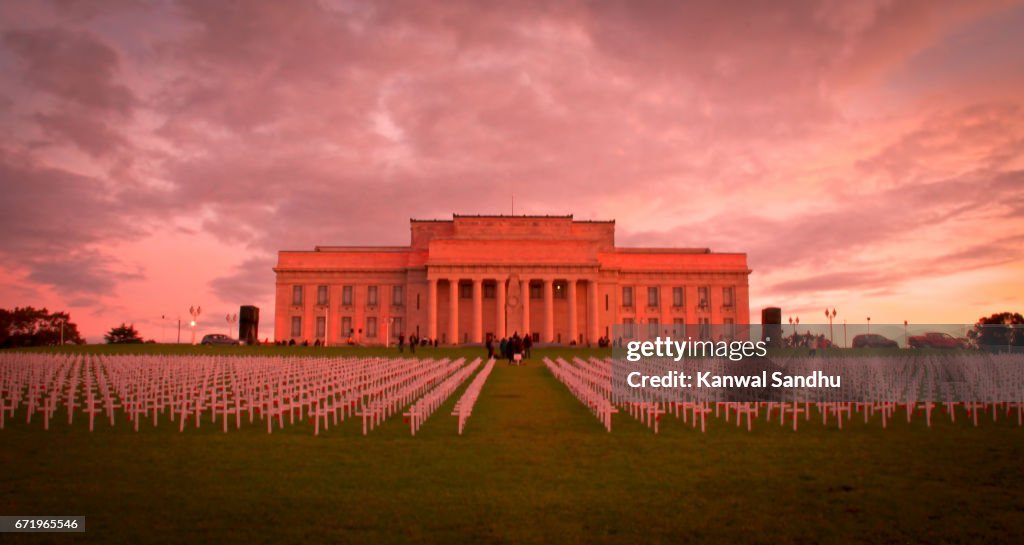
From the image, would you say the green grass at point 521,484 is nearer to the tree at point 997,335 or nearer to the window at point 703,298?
the tree at point 997,335

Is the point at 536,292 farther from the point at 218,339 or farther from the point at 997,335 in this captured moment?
the point at 997,335

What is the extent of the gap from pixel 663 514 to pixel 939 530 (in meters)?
2.84

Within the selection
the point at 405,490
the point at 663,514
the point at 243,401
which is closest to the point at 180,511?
the point at 405,490

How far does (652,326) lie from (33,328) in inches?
2308

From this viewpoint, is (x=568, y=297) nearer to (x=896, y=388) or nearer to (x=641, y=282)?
(x=641, y=282)

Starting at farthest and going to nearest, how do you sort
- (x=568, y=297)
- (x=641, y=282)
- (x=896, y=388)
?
(x=641, y=282) → (x=568, y=297) → (x=896, y=388)

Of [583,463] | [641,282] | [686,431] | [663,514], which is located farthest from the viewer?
[641,282]

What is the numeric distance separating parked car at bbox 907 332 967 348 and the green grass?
90.4 feet

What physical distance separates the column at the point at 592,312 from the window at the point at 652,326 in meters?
6.37

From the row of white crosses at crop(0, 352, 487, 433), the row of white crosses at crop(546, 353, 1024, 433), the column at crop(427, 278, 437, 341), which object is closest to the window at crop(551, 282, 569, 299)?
the column at crop(427, 278, 437, 341)

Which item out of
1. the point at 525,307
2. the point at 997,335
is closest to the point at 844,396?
the point at 997,335

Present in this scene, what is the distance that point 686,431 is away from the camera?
565 inches

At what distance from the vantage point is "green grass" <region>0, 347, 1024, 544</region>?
736 centimetres

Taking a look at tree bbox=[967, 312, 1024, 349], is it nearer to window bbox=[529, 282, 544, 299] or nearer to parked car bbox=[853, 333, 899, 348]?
parked car bbox=[853, 333, 899, 348]
